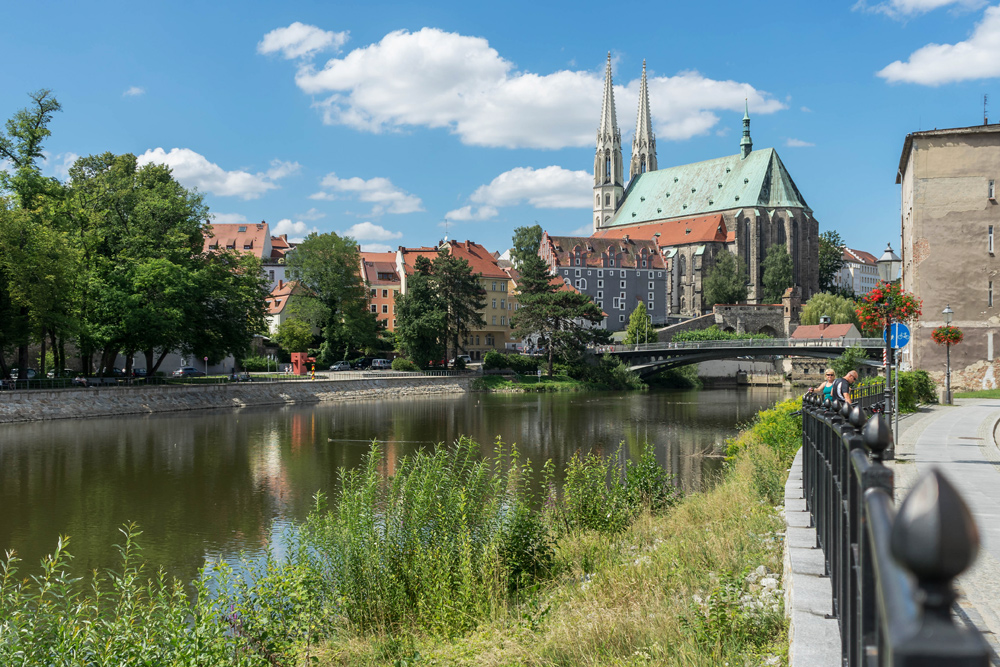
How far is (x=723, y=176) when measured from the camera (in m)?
118

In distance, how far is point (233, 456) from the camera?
25.8 metres

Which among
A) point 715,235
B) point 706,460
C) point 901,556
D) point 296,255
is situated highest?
point 715,235

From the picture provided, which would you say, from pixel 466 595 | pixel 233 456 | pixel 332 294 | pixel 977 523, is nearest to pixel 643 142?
pixel 332 294

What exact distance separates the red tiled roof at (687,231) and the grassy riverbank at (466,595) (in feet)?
331

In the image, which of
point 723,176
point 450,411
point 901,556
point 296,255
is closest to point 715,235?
point 723,176

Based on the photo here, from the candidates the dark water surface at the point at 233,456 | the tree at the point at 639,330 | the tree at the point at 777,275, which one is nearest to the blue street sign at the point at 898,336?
the dark water surface at the point at 233,456

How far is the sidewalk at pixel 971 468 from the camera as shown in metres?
Answer: 5.12

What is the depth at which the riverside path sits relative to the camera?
4.27 m

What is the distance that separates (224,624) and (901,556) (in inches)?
292

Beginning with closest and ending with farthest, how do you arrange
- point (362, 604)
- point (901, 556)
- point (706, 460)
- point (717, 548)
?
point (901, 556) < point (717, 548) < point (362, 604) < point (706, 460)

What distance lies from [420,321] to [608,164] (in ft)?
257

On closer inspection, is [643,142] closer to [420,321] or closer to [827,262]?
[827,262]

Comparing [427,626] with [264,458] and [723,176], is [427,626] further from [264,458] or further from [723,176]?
[723,176]

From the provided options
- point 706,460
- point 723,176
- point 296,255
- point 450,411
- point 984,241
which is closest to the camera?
point 706,460
